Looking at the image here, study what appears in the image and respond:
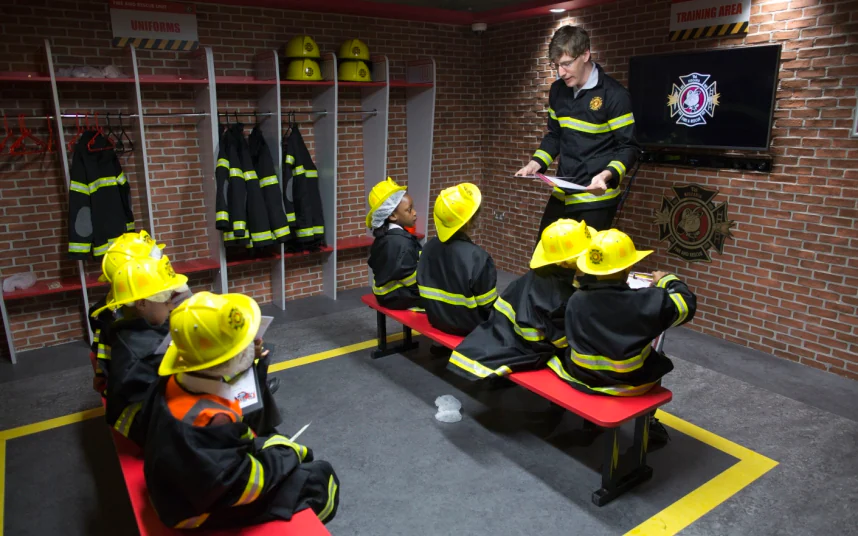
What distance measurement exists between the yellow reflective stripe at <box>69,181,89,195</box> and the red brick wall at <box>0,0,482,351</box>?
1.16 feet

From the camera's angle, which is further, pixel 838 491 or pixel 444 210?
pixel 444 210

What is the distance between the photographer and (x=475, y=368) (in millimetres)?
3080

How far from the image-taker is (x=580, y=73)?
401 cm

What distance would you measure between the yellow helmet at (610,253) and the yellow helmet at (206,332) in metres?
1.49

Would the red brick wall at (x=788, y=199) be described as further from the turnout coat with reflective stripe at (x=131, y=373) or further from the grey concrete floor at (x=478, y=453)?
the turnout coat with reflective stripe at (x=131, y=373)

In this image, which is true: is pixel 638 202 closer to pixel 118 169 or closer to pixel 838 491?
pixel 838 491

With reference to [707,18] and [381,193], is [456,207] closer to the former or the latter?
[381,193]

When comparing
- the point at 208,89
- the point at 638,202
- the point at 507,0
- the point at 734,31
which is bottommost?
the point at 638,202

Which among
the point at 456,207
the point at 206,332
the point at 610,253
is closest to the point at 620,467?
the point at 610,253

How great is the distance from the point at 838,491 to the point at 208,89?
477 centimetres

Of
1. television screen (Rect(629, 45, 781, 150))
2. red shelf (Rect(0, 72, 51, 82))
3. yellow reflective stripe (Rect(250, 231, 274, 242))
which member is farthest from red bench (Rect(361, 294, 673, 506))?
red shelf (Rect(0, 72, 51, 82))

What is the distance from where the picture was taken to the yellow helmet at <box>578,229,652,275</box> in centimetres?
261

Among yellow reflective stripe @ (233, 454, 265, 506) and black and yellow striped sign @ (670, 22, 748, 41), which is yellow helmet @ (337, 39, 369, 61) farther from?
yellow reflective stripe @ (233, 454, 265, 506)

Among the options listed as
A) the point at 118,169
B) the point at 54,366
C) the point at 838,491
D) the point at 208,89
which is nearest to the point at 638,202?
the point at 838,491
